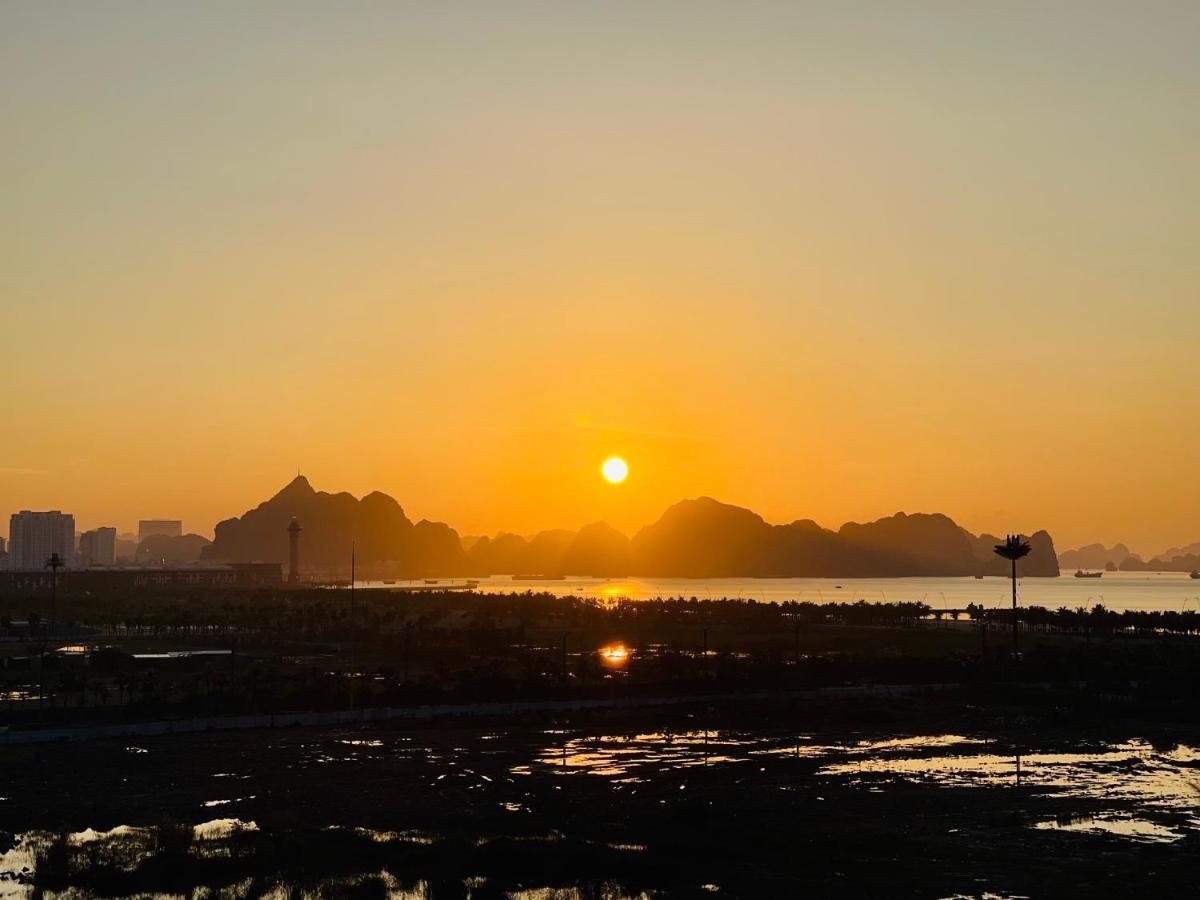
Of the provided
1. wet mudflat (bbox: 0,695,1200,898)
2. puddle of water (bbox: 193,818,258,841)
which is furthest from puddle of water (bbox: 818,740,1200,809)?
puddle of water (bbox: 193,818,258,841)

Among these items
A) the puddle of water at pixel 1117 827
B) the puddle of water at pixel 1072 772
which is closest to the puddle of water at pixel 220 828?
the puddle of water at pixel 1072 772

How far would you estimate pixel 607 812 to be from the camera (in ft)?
124

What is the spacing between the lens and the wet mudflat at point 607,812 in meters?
29.8

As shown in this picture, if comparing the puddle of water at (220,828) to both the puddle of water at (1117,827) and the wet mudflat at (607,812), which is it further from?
the puddle of water at (1117,827)

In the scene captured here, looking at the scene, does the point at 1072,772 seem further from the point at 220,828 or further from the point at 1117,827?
the point at 220,828

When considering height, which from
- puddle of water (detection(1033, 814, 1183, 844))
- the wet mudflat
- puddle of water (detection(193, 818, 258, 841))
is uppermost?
puddle of water (detection(1033, 814, 1183, 844))

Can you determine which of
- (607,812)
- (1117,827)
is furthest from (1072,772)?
(607,812)

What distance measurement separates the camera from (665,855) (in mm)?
32219

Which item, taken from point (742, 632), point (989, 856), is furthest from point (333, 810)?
point (742, 632)

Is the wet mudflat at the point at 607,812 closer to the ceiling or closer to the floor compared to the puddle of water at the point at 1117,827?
closer to the floor

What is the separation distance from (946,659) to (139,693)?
5422 centimetres

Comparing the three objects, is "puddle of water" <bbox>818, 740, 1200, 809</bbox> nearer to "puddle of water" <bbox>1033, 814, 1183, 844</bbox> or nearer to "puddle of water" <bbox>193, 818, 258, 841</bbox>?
"puddle of water" <bbox>1033, 814, 1183, 844</bbox>

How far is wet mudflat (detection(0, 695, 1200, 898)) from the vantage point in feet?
97.8

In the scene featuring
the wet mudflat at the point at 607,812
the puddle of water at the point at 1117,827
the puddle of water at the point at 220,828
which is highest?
the puddle of water at the point at 1117,827
